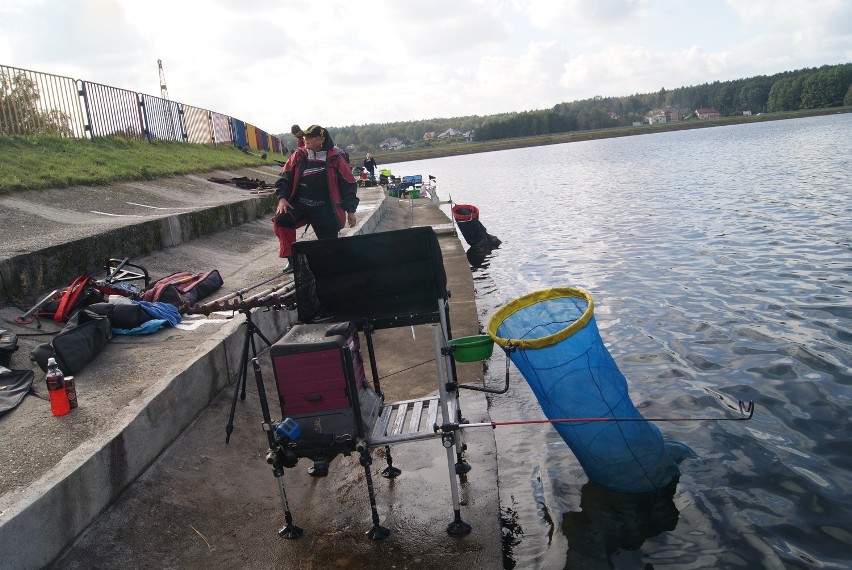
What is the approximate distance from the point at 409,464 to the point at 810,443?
3583 mm

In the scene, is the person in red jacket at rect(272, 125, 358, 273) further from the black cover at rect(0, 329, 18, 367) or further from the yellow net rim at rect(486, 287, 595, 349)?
the yellow net rim at rect(486, 287, 595, 349)

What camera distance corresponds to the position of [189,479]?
15.5 ft

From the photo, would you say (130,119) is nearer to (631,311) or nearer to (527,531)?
(631,311)

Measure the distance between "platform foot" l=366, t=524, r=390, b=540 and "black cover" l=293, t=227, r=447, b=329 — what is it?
1391 mm

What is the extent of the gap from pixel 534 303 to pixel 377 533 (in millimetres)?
1850

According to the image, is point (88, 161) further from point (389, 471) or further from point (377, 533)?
point (377, 533)


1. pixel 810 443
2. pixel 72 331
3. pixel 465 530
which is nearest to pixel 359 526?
pixel 465 530

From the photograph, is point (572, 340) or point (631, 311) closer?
point (572, 340)

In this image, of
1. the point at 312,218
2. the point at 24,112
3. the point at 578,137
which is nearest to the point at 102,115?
the point at 24,112

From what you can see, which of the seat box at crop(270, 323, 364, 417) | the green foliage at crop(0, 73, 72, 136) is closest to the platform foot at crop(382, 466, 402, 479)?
the seat box at crop(270, 323, 364, 417)

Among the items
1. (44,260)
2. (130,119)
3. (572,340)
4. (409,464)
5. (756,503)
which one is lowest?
(756,503)

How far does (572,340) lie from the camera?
429cm

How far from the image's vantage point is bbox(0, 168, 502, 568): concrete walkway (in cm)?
384

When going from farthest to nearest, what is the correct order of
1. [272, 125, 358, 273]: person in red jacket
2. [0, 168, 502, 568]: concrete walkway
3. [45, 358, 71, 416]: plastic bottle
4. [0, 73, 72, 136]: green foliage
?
[0, 73, 72, 136]: green foliage < [272, 125, 358, 273]: person in red jacket < [45, 358, 71, 416]: plastic bottle < [0, 168, 502, 568]: concrete walkway
